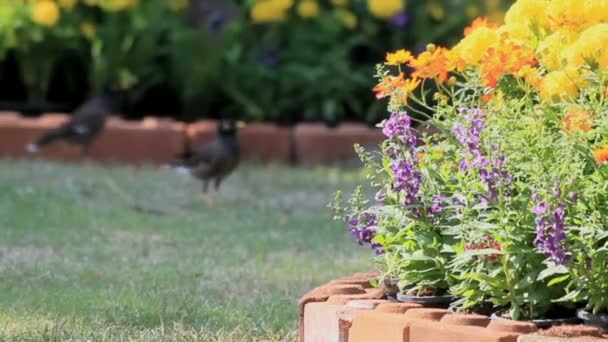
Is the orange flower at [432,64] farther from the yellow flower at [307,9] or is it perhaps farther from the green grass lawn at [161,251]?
the yellow flower at [307,9]

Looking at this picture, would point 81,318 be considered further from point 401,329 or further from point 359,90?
point 359,90

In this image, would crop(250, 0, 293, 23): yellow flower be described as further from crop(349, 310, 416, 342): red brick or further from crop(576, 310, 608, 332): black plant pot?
crop(576, 310, 608, 332): black plant pot

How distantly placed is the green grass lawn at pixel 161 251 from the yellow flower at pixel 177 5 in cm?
146

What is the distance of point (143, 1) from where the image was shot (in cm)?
1034

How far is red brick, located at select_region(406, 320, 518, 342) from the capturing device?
10.7ft

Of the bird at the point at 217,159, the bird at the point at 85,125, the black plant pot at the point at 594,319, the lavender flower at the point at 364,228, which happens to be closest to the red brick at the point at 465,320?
the black plant pot at the point at 594,319

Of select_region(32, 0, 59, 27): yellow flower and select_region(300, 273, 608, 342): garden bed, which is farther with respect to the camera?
select_region(32, 0, 59, 27): yellow flower

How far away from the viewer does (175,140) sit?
10.0 metres

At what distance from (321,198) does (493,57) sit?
493 cm

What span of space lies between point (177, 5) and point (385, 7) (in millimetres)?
1636

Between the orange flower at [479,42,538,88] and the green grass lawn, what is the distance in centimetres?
120

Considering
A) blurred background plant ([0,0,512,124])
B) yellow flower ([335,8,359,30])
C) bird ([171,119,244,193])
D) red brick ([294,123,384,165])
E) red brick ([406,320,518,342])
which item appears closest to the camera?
red brick ([406,320,518,342])

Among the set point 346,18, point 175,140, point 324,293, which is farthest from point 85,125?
point 324,293

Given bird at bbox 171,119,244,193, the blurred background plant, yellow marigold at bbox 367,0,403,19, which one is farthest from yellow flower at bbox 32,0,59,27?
yellow marigold at bbox 367,0,403,19
